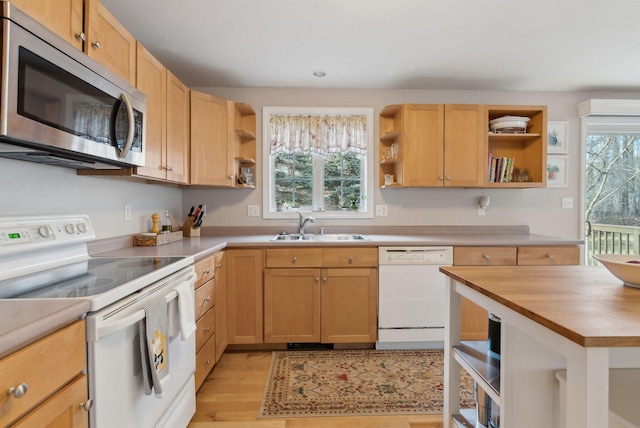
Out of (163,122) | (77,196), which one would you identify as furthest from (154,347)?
(163,122)

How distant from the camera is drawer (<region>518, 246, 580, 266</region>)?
97.0 inches

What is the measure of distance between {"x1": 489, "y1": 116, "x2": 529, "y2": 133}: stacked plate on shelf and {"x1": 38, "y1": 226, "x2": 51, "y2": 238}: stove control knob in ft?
10.7

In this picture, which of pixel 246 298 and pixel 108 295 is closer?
pixel 108 295

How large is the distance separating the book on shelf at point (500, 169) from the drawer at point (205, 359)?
8.78ft

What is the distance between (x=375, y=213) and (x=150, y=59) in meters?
2.20

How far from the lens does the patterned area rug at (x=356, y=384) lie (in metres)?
1.82

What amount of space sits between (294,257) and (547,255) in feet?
6.62

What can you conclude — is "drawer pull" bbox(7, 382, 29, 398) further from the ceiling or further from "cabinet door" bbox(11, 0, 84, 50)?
the ceiling

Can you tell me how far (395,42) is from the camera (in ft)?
7.32

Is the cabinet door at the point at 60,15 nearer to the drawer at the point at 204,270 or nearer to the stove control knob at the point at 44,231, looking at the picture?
the stove control knob at the point at 44,231

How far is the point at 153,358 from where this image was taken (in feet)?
3.72

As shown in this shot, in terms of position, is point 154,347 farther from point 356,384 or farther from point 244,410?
point 356,384

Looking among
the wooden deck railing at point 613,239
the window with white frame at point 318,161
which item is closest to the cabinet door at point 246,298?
the window with white frame at point 318,161

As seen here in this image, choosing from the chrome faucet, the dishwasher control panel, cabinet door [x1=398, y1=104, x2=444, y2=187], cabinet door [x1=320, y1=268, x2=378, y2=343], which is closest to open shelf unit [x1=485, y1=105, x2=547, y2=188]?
cabinet door [x1=398, y1=104, x2=444, y2=187]
